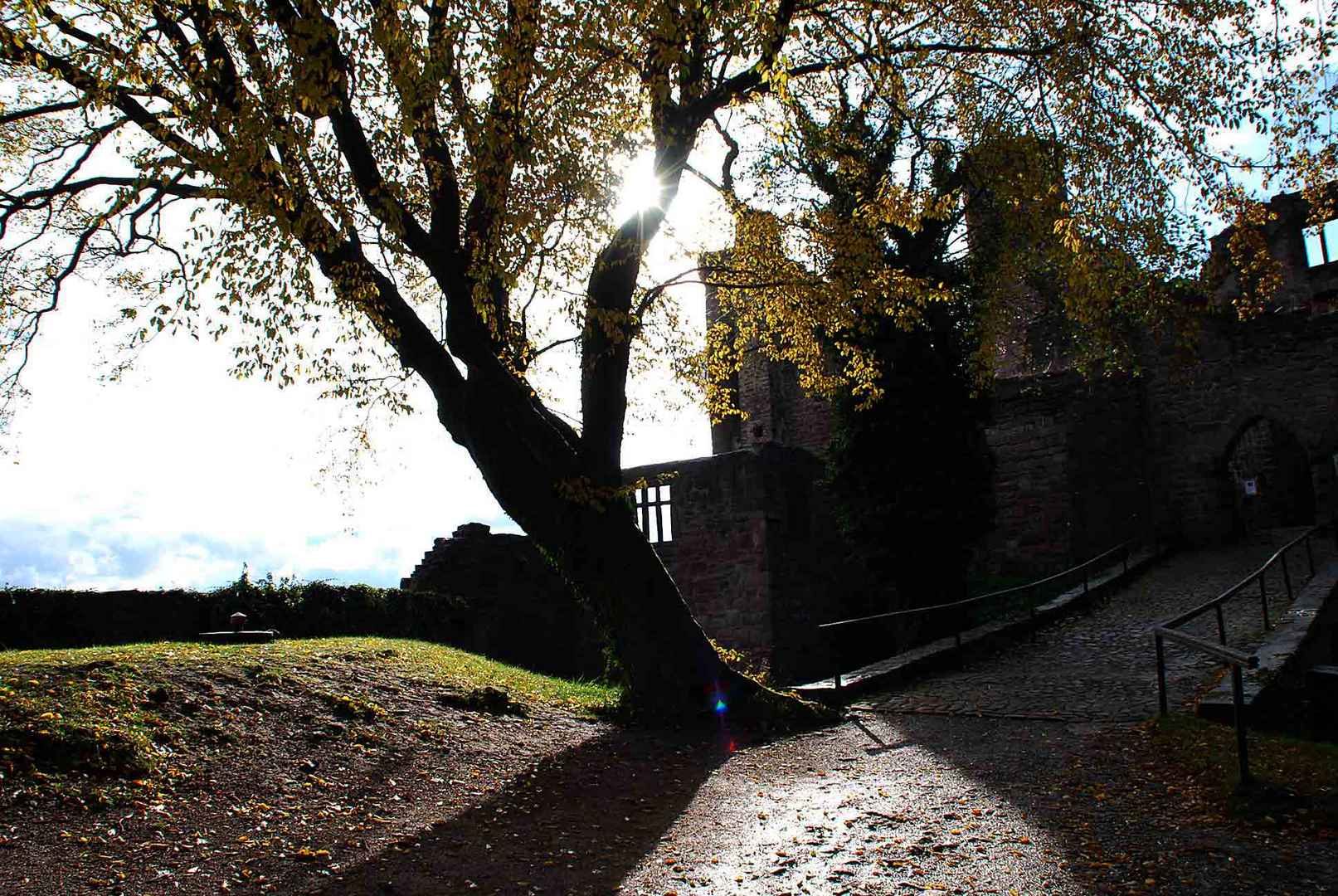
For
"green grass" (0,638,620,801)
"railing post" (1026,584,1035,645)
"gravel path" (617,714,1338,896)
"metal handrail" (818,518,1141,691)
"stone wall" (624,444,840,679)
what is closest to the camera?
"gravel path" (617,714,1338,896)

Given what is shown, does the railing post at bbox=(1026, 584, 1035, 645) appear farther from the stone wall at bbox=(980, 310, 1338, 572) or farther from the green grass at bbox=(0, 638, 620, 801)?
the green grass at bbox=(0, 638, 620, 801)

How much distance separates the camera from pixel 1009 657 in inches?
449

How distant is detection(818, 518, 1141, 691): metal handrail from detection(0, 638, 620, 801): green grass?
136 inches

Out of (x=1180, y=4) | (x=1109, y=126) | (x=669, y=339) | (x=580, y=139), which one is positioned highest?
(x=1180, y=4)

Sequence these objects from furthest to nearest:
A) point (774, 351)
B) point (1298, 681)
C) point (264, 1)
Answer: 1. point (774, 351)
2. point (1298, 681)
3. point (264, 1)

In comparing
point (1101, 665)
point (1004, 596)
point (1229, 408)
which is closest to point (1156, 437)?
point (1229, 408)

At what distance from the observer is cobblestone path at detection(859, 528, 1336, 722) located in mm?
8383

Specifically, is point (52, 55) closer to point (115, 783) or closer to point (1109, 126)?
point (115, 783)

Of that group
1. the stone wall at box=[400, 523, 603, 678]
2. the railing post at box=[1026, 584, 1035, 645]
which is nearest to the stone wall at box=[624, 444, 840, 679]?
the stone wall at box=[400, 523, 603, 678]

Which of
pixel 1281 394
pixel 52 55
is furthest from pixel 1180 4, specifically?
pixel 1281 394

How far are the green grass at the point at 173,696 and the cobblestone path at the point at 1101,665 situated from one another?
140 inches

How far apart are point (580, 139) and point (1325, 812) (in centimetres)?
687

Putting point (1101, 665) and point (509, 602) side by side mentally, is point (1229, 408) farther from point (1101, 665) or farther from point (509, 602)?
point (509, 602)

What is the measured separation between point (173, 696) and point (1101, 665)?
8.99 m
